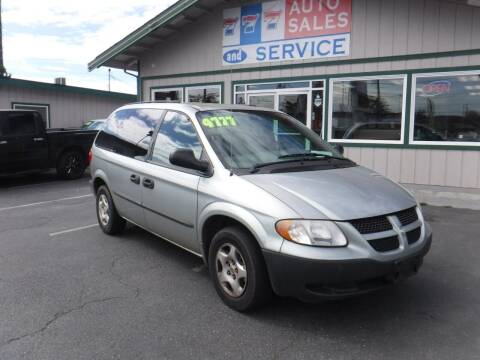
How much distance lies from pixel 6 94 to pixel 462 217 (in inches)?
672

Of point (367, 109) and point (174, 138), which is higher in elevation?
point (367, 109)

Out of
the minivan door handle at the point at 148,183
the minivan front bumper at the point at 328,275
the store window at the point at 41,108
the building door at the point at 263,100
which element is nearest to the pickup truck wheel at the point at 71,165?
the building door at the point at 263,100

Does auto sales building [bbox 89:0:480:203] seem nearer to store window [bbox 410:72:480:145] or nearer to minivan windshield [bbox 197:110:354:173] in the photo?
store window [bbox 410:72:480:145]

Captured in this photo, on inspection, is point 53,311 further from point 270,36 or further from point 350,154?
point 270,36

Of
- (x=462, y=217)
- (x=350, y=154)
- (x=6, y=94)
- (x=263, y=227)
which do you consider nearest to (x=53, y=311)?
(x=263, y=227)

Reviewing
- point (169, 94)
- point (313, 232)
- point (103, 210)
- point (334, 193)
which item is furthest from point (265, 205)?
point (169, 94)

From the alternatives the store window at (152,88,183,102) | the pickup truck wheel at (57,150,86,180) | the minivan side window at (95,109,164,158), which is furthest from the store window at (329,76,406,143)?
the pickup truck wheel at (57,150,86,180)

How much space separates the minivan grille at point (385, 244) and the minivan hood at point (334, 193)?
197mm

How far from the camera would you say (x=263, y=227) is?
129 inches

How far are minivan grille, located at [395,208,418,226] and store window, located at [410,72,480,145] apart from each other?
5739mm

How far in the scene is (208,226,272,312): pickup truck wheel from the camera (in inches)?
133

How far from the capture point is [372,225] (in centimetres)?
324

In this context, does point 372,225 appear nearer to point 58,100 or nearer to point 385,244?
point 385,244

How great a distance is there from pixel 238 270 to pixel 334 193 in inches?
39.6
